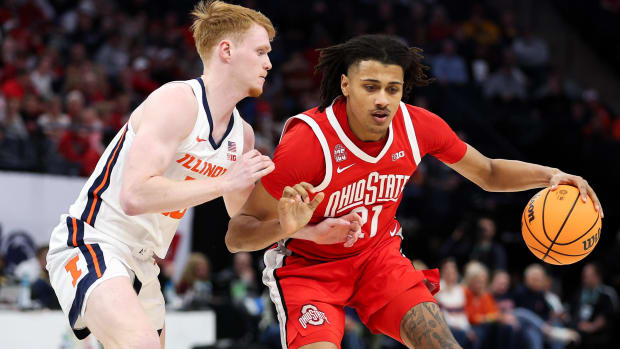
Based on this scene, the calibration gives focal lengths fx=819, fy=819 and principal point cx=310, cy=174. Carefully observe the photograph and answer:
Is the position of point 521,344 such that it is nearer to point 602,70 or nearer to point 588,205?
point 588,205

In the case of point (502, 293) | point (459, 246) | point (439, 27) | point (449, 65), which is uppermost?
point (439, 27)

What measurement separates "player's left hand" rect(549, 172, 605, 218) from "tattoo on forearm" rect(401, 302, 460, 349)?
969mm

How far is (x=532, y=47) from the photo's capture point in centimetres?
1672

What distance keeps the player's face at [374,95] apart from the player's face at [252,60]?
489mm

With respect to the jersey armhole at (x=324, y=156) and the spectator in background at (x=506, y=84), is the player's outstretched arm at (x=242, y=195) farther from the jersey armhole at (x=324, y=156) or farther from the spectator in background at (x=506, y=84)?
the spectator in background at (x=506, y=84)

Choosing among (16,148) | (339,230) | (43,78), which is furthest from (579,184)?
(43,78)

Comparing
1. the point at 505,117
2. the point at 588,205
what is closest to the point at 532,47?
the point at 505,117

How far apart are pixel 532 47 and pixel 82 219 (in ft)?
46.5

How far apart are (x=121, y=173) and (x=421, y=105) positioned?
9215 mm

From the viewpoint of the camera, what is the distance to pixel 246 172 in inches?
146

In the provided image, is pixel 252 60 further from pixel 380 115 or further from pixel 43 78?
pixel 43 78

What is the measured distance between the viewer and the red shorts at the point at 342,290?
4297 mm

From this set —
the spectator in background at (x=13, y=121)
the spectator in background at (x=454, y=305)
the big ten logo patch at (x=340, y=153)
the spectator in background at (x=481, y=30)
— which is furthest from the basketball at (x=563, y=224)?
the spectator in background at (x=481, y=30)

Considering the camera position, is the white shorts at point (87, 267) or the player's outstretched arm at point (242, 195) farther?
the player's outstretched arm at point (242, 195)
